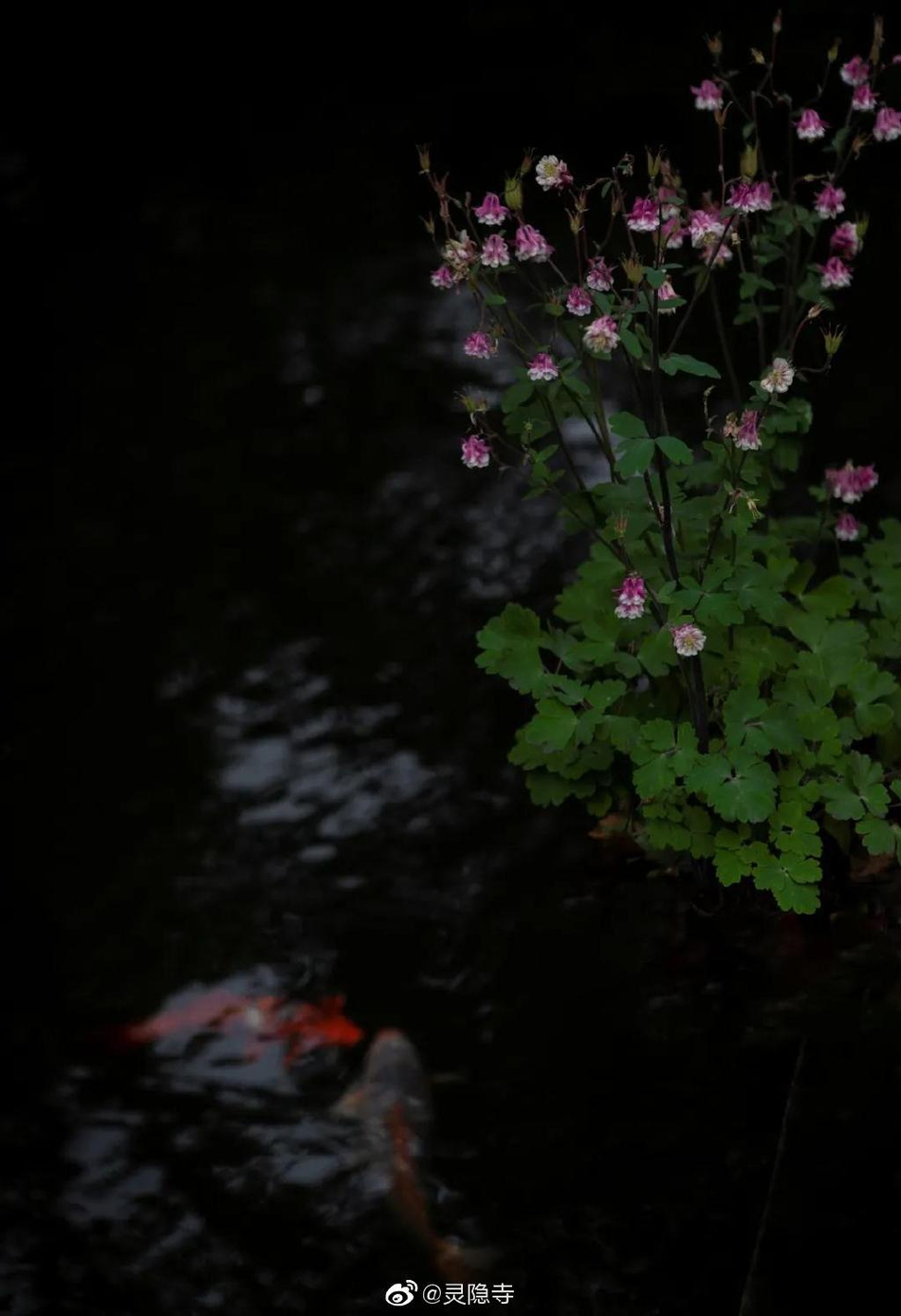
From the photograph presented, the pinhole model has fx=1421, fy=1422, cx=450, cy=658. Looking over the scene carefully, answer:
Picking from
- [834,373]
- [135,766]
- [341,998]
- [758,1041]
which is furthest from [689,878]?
[834,373]

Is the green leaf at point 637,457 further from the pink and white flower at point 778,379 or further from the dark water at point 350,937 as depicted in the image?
the dark water at point 350,937

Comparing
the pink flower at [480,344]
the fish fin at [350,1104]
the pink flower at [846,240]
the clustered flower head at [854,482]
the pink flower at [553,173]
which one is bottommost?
the fish fin at [350,1104]

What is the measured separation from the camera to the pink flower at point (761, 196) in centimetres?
216

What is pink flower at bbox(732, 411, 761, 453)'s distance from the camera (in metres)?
2.23

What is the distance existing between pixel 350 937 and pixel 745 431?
1376 millimetres

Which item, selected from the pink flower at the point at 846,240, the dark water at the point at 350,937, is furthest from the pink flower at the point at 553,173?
the dark water at the point at 350,937

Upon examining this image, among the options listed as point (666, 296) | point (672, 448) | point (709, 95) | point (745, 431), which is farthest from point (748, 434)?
point (709, 95)

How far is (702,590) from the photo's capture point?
7.75ft

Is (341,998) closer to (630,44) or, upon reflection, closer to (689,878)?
(689,878)

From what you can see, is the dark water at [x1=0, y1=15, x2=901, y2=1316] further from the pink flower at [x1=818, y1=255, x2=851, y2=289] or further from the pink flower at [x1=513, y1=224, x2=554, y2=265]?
the pink flower at [x1=513, y1=224, x2=554, y2=265]

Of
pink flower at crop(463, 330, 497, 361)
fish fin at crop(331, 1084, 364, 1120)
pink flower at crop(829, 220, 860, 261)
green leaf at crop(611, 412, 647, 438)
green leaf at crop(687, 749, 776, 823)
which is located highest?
pink flower at crop(829, 220, 860, 261)

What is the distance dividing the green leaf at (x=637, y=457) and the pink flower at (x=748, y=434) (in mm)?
155

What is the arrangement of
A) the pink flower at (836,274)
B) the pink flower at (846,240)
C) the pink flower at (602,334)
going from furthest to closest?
the pink flower at (846,240) < the pink flower at (836,274) < the pink flower at (602,334)

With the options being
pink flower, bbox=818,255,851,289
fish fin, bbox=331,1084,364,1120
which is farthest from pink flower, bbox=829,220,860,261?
fish fin, bbox=331,1084,364,1120
